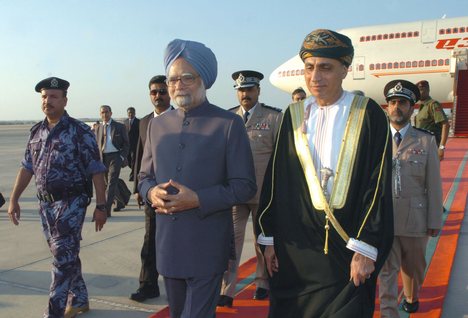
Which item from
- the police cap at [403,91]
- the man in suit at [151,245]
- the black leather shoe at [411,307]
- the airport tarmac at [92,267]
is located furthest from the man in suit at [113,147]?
the police cap at [403,91]

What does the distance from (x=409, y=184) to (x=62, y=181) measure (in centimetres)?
258

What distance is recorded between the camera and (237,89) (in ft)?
13.8

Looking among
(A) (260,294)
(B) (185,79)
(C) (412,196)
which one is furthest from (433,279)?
(B) (185,79)

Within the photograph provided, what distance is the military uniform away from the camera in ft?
10.8

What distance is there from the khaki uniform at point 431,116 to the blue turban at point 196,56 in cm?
492

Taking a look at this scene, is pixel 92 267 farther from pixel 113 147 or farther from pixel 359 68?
pixel 359 68

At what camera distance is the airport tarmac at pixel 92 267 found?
12.3 feet

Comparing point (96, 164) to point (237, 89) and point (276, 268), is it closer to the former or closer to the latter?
point (237, 89)

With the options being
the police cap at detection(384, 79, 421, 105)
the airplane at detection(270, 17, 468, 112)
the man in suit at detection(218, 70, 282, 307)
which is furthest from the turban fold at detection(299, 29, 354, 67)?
the airplane at detection(270, 17, 468, 112)

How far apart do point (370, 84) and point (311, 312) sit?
23432 mm

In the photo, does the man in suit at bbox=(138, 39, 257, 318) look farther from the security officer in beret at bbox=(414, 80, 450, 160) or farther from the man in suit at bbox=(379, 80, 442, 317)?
the security officer in beret at bbox=(414, 80, 450, 160)

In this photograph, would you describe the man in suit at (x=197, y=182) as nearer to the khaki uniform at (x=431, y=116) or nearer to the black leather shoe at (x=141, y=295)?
the black leather shoe at (x=141, y=295)

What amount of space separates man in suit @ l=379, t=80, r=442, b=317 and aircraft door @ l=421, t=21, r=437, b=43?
72.5 feet

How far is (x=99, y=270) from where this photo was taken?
4.68 metres
